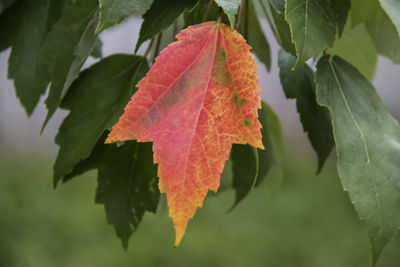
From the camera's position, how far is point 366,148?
56 cm

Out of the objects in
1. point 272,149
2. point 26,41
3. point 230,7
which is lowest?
point 272,149

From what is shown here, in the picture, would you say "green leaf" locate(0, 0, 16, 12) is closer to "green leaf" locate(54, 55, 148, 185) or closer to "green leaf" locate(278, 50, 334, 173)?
"green leaf" locate(54, 55, 148, 185)

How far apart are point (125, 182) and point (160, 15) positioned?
0.70 feet

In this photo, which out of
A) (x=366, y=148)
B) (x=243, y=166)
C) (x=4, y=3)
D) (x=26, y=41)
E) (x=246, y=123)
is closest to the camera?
(x=246, y=123)

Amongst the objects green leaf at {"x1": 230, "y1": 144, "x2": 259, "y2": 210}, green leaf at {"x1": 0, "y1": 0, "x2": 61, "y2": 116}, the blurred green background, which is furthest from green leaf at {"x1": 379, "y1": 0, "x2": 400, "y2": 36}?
the blurred green background

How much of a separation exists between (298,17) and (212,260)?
2.49 meters

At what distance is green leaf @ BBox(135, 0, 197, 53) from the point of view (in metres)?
0.52

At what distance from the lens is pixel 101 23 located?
483 mm

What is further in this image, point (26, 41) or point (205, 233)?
point (205, 233)

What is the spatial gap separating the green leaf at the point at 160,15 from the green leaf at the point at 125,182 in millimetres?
147

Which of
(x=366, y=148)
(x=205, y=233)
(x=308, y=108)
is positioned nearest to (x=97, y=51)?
(x=308, y=108)

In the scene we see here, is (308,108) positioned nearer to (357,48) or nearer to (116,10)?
(357,48)

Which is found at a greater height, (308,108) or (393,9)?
(393,9)

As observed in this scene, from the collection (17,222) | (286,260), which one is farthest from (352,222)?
(17,222)
